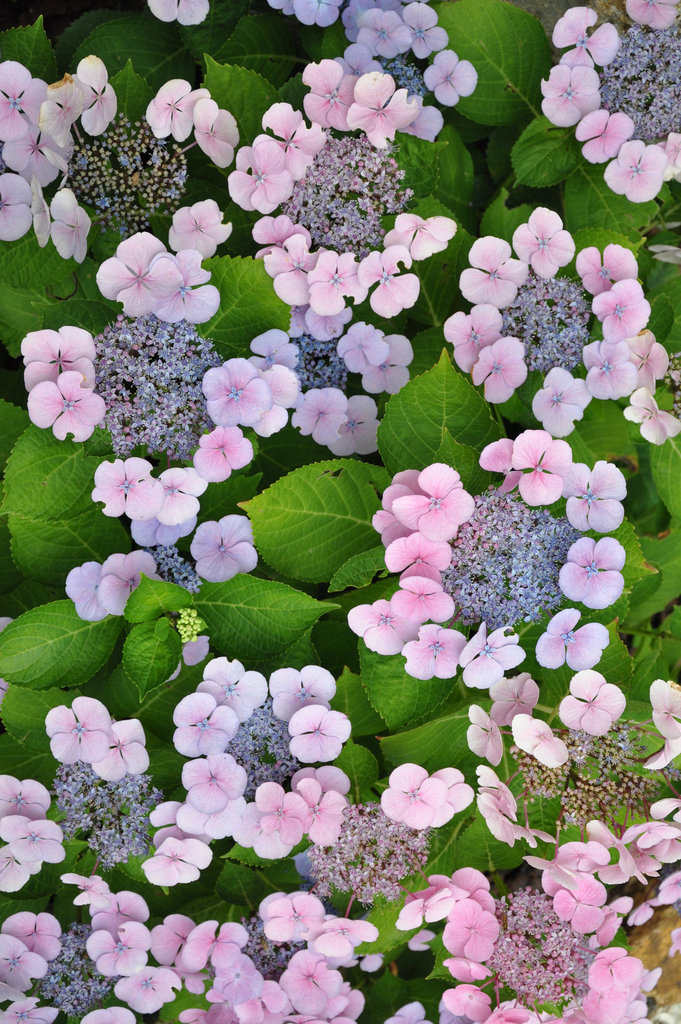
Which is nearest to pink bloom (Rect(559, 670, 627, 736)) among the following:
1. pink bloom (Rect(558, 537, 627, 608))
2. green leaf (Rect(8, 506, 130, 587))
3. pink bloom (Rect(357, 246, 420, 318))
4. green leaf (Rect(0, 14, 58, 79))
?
pink bloom (Rect(558, 537, 627, 608))

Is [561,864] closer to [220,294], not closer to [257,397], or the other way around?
[257,397]

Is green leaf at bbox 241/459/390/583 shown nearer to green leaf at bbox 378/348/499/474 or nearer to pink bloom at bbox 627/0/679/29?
green leaf at bbox 378/348/499/474

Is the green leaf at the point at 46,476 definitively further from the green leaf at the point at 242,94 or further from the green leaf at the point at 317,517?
the green leaf at the point at 242,94

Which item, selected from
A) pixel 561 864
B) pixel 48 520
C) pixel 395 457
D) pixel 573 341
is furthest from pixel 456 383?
pixel 561 864

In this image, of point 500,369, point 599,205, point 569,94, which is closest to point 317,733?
point 500,369

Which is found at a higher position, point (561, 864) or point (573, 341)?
point (573, 341)

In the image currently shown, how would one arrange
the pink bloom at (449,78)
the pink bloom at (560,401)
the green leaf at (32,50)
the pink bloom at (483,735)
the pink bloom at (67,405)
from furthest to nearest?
the pink bloom at (449,78) → the green leaf at (32,50) → the pink bloom at (560,401) → the pink bloom at (483,735) → the pink bloom at (67,405)

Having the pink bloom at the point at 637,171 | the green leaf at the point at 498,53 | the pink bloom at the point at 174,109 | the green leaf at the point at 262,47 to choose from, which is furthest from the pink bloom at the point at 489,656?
the green leaf at the point at 262,47

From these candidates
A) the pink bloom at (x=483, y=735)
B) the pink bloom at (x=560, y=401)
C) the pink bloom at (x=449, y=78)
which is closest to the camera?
the pink bloom at (x=483, y=735)
